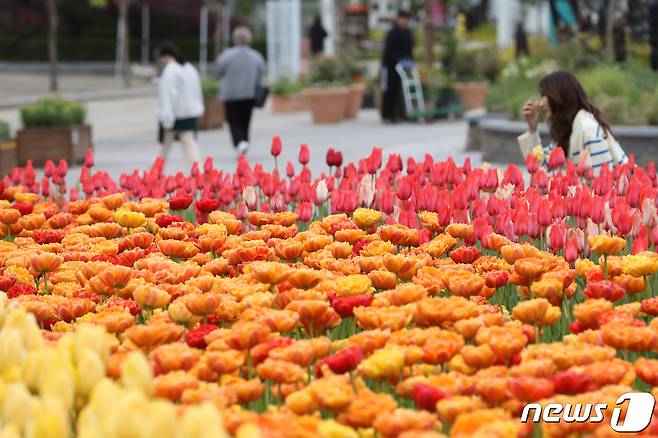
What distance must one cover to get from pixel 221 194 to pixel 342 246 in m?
1.90

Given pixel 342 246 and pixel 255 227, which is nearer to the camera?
pixel 342 246

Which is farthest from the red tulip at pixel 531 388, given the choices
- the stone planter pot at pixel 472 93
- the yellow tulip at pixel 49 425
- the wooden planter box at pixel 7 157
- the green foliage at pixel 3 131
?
the stone planter pot at pixel 472 93

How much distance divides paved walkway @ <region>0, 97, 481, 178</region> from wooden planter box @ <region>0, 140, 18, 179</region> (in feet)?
3.55

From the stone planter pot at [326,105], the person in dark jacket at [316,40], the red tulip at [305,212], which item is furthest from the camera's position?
the person in dark jacket at [316,40]

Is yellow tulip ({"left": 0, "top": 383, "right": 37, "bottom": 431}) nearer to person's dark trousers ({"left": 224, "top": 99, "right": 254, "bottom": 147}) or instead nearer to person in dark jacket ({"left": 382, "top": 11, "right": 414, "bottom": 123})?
person's dark trousers ({"left": 224, "top": 99, "right": 254, "bottom": 147})

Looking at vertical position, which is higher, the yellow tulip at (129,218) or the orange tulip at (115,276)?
the yellow tulip at (129,218)

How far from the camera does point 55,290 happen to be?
5.04 metres

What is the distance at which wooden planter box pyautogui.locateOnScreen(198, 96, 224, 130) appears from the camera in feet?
82.0

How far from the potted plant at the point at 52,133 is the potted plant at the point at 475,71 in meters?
12.6

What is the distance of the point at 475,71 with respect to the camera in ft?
105

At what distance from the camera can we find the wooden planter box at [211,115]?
984 inches

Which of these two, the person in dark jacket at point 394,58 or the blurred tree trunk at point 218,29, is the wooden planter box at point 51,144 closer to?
the person in dark jacket at point 394,58

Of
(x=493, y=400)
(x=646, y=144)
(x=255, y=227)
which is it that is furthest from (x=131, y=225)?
(x=646, y=144)

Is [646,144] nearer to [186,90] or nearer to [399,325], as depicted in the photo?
[186,90]
